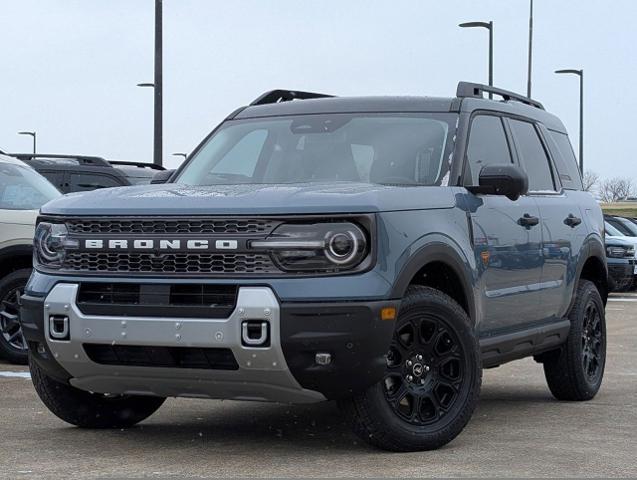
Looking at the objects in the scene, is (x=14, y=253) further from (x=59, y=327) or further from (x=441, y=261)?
(x=441, y=261)

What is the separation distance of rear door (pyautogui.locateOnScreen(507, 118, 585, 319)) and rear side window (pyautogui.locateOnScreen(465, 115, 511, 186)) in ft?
0.81

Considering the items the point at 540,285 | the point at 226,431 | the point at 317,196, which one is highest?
the point at 317,196

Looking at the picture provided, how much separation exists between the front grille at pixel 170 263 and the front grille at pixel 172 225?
110 mm

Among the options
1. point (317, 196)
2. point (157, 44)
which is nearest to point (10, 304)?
point (317, 196)

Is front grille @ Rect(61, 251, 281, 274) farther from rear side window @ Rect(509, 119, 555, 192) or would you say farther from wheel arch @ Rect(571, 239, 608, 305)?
wheel arch @ Rect(571, 239, 608, 305)

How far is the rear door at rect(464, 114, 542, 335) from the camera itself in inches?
287

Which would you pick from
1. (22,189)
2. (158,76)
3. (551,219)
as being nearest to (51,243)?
(551,219)

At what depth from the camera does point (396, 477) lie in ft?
19.3

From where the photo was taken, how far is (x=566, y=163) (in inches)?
366

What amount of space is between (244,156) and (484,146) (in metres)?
1.38

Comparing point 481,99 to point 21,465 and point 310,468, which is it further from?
point 21,465

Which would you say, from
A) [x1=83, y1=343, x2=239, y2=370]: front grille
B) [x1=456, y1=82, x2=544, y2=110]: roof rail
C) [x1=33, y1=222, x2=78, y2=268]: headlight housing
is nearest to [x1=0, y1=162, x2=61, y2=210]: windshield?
[x1=456, y1=82, x2=544, y2=110]: roof rail

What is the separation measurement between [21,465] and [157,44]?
17999mm

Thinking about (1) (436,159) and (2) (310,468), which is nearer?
(2) (310,468)
